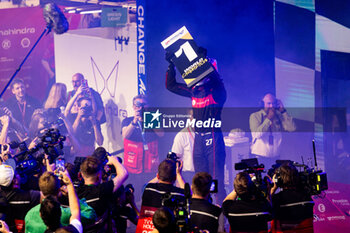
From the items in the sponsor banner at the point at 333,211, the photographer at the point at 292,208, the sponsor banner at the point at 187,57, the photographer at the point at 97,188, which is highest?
the sponsor banner at the point at 187,57

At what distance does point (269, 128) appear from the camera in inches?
300

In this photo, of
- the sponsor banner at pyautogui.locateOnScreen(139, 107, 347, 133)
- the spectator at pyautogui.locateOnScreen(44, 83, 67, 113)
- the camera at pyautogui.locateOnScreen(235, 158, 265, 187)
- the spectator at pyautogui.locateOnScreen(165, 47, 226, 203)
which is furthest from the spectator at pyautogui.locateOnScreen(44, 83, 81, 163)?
the camera at pyautogui.locateOnScreen(235, 158, 265, 187)

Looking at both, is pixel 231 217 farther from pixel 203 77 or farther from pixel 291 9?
pixel 291 9

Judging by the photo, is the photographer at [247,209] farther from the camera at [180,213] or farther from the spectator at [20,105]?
the spectator at [20,105]

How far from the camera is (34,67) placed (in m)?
7.77

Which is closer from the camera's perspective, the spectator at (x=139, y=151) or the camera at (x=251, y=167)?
the camera at (x=251, y=167)

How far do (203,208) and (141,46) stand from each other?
4.79 meters

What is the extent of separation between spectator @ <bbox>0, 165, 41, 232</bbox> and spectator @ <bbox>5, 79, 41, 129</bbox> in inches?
173

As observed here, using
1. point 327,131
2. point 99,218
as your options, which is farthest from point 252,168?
point 327,131

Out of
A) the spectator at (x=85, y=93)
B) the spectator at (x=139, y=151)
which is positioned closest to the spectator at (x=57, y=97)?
the spectator at (x=85, y=93)

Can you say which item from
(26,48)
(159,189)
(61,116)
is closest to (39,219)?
(159,189)

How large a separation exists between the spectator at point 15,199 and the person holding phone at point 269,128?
193 inches

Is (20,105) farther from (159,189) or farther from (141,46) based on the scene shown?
(159,189)

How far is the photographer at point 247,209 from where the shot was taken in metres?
3.42
